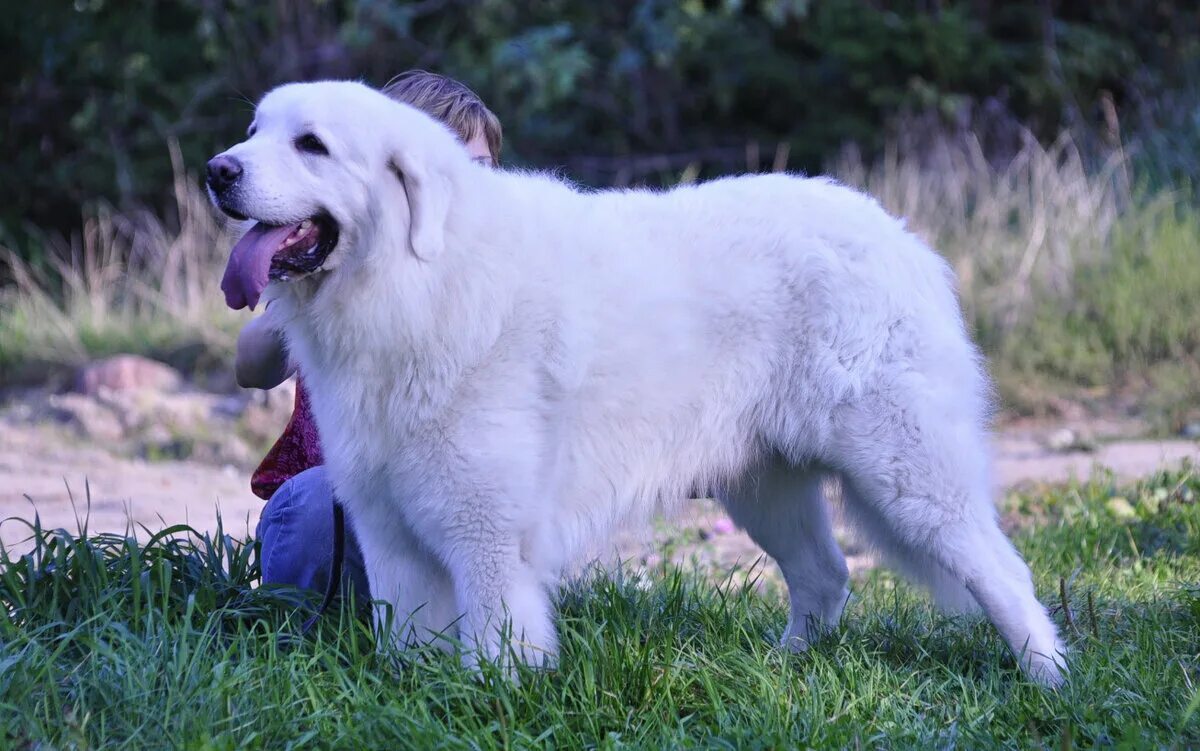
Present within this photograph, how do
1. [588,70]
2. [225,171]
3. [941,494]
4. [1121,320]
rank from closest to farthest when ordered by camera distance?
[225,171]
[941,494]
[1121,320]
[588,70]

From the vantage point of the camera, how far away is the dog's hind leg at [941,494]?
3039 millimetres

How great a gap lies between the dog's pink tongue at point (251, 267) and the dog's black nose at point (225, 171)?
0.46 feet

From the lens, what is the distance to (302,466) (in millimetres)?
3793

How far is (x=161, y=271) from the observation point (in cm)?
982

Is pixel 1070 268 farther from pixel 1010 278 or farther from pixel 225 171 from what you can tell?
pixel 225 171

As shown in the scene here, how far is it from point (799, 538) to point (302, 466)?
5.06 feet

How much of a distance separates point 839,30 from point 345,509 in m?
9.76

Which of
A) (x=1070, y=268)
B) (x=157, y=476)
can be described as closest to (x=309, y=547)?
(x=157, y=476)

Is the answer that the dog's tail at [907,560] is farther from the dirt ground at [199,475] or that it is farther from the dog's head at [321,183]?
the dog's head at [321,183]

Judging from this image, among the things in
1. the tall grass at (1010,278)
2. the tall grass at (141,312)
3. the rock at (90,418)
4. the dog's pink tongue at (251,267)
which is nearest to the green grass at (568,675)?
the dog's pink tongue at (251,267)

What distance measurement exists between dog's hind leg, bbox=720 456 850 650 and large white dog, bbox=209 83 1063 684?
0.50 ft

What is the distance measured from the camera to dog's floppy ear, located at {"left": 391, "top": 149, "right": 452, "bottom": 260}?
9.08 feet

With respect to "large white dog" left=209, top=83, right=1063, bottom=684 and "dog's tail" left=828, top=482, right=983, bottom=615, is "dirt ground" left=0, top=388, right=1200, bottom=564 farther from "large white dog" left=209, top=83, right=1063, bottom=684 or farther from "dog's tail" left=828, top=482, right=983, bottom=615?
"large white dog" left=209, top=83, right=1063, bottom=684

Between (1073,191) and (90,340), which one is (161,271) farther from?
(1073,191)
